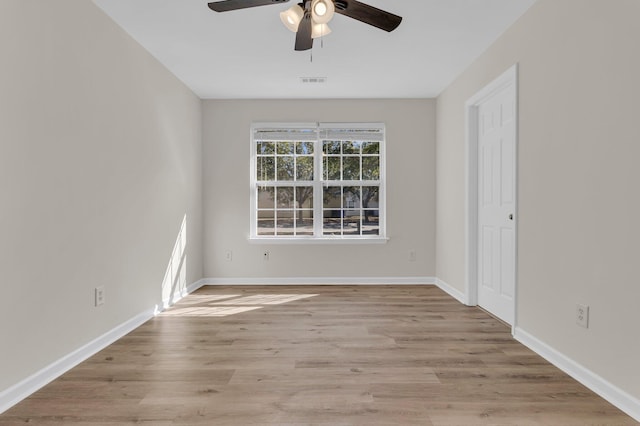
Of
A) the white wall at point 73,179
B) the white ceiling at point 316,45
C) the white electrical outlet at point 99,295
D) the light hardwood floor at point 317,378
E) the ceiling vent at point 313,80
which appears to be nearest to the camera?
the light hardwood floor at point 317,378

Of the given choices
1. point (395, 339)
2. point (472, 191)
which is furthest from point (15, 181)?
point (472, 191)

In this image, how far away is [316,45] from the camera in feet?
11.0

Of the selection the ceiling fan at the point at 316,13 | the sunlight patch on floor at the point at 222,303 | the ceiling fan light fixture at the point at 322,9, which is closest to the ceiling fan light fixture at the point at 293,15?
the ceiling fan at the point at 316,13

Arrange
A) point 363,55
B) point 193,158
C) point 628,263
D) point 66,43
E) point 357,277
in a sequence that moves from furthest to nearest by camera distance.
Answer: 1. point 357,277
2. point 193,158
3. point 363,55
4. point 66,43
5. point 628,263

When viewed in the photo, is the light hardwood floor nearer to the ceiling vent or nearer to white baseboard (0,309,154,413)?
white baseboard (0,309,154,413)

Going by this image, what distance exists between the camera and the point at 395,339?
2887mm

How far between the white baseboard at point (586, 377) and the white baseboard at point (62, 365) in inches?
123

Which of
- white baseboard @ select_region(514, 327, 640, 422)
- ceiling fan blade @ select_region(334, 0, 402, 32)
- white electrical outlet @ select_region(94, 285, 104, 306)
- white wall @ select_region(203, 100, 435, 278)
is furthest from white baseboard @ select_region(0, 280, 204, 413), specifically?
white baseboard @ select_region(514, 327, 640, 422)

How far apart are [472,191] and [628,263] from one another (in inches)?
80.0

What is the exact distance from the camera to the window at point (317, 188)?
200 inches

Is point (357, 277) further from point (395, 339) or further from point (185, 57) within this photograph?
point (185, 57)

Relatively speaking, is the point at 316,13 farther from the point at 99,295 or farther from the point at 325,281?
the point at 325,281

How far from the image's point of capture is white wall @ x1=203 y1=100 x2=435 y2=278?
4996mm

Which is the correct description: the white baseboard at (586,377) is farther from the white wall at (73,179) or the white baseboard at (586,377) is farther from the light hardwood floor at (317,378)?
the white wall at (73,179)
